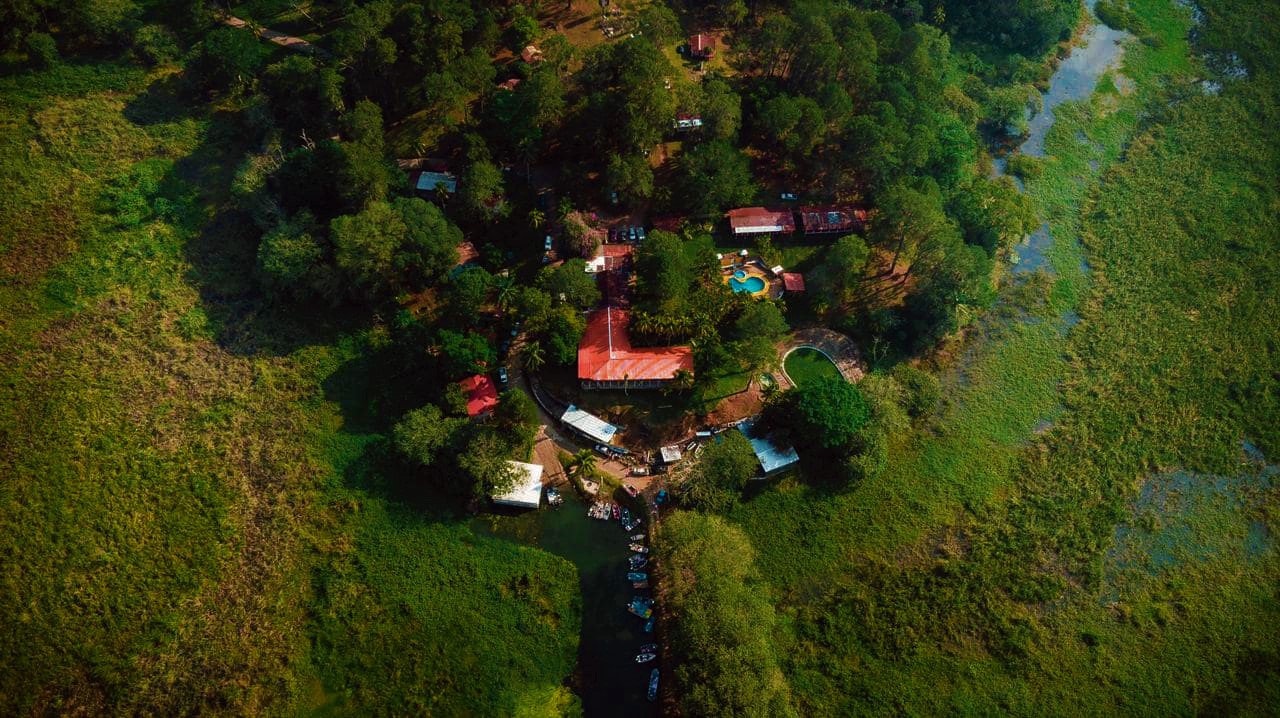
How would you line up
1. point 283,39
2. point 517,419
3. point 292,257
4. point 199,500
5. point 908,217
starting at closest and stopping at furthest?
point 199,500 → point 517,419 → point 292,257 → point 908,217 → point 283,39

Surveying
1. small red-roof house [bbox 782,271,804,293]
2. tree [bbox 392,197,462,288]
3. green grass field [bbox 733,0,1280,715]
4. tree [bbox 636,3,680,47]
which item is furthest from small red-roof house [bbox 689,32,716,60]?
green grass field [bbox 733,0,1280,715]

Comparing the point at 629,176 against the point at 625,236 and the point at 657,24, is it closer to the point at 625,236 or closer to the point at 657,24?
the point at 625,236

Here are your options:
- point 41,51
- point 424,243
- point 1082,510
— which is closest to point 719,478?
point 1082,510

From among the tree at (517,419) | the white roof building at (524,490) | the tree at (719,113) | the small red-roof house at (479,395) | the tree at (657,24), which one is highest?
the tree at (657,24)

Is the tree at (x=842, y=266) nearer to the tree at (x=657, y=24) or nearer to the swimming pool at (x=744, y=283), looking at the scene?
the swimming pool at (x=744, y=283)

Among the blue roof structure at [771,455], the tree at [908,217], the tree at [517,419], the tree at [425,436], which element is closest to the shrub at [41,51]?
the tree at [425,436]
